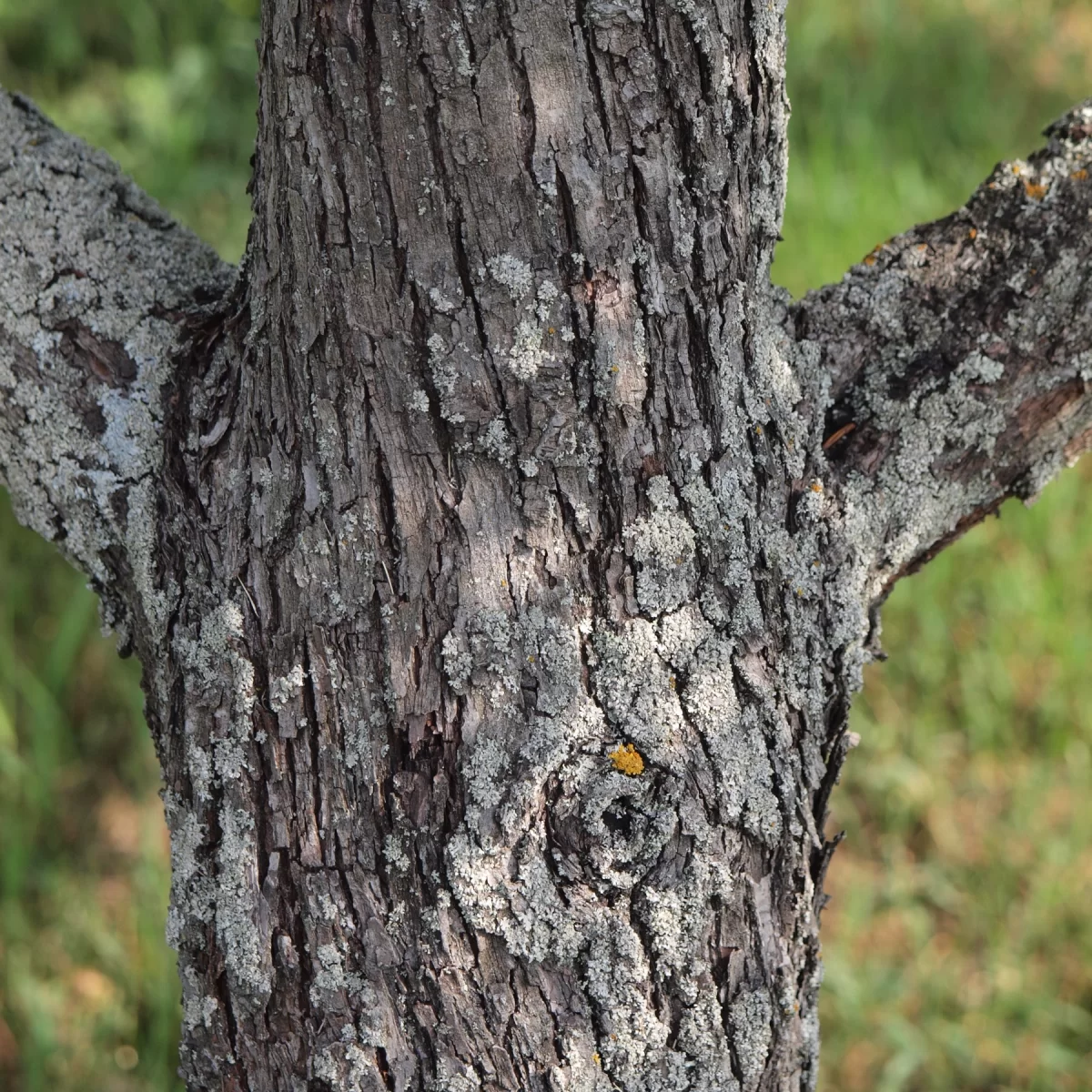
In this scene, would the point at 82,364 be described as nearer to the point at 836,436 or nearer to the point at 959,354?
the point at 836,436

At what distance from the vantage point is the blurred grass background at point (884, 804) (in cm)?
221

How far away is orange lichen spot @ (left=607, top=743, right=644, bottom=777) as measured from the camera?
3.48ft

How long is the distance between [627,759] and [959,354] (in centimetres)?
62

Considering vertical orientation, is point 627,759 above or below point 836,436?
below

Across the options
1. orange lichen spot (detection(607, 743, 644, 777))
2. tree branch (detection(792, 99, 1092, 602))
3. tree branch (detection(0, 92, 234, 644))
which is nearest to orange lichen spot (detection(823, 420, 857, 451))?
tree branch (detection(792, 99, 1092, 602))

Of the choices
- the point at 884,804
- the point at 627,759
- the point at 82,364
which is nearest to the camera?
the point at 627,759

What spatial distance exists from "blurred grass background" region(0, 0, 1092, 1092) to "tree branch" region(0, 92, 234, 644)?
139cm

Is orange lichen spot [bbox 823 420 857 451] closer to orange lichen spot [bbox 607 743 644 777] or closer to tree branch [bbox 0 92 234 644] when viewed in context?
orange lichen spot [bbox 607 743 644 777]

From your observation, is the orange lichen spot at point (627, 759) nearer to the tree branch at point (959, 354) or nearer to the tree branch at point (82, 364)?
the tree branch at point (959, 354)

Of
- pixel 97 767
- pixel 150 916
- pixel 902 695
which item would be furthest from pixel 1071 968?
pixel 97 767

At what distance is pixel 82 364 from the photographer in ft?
3.90

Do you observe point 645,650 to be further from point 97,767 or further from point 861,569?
point 97,767

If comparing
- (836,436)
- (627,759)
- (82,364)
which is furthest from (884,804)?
(82,364)

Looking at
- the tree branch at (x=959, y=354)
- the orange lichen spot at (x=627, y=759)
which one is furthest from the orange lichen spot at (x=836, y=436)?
the orange lichen spot at (x=627, y=759)
